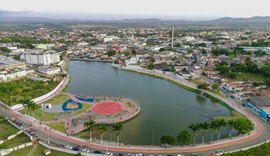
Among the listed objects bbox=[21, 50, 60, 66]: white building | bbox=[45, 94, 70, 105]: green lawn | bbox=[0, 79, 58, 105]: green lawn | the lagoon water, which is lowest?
the lagoon water

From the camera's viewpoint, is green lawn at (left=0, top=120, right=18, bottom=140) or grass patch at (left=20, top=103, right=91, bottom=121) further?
grass patch at (left=20, top=103, right=91, bottom=121)

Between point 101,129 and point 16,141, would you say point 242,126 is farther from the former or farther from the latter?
point 16,141

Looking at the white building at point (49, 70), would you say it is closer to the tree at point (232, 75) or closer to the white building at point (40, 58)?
the white building at point (40, 58)

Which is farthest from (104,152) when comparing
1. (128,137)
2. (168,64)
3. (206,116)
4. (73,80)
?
(168,64)

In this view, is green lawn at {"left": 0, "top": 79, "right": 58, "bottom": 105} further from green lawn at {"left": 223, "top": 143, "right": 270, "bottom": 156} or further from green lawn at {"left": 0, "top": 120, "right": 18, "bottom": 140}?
green lawn at {"left": 223, "top": 143, "right": 270, "bottom": 156}

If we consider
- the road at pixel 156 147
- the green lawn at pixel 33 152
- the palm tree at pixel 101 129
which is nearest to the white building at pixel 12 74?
the road at pixel 156 147

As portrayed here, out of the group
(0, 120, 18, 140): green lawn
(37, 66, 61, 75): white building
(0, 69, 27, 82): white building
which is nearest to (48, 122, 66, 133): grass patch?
(0, 120, 18, 140): green lawn

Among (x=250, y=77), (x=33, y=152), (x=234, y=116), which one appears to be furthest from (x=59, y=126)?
(x=250, y=77)
